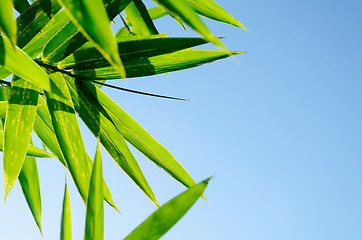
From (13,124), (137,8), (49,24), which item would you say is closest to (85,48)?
(49,24)

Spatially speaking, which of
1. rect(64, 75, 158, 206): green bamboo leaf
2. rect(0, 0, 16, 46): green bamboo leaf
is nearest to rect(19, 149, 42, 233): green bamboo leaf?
rect(64, 75, 158, 206): green bamboo leaf

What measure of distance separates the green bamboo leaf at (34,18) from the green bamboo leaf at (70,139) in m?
0.09

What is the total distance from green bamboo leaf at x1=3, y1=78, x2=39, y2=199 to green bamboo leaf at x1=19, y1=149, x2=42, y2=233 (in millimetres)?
384

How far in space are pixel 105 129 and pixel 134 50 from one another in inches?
7.2

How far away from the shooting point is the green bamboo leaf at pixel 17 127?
72cm

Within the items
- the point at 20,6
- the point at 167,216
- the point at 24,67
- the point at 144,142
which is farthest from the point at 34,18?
the point at 167,216

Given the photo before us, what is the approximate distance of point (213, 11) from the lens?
971 millimetres

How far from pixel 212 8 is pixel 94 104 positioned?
36 centimetres

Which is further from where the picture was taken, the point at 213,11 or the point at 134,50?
the point at 213,11

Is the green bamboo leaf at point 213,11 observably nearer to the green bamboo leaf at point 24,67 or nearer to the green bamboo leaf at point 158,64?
the green bamboo leaf at point 158,64

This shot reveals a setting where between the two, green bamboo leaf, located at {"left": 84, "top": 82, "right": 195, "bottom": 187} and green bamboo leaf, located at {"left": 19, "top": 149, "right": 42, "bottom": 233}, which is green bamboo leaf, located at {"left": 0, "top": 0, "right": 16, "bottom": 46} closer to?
green bamboo leaf, located at {"left": 84, "top": 82, "right": 195, "bottom": 187}

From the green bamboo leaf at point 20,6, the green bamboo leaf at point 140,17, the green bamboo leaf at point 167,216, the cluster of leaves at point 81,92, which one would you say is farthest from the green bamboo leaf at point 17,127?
the green bamboo leaf at point 140,17

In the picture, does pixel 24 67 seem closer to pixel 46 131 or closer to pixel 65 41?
pixel 65 41

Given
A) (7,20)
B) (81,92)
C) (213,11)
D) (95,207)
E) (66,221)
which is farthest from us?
(213,11)
